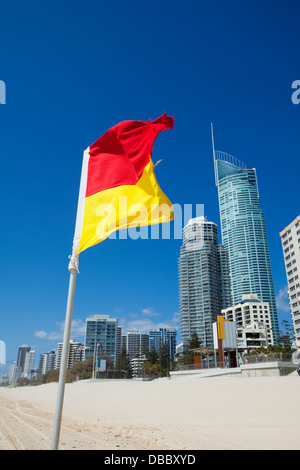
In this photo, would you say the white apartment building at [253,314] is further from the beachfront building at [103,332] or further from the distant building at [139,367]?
the beachfront building at [103,332]

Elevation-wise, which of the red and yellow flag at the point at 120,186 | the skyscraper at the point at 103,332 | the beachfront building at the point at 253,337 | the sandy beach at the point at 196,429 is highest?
the skyscraper at the point at 103,332

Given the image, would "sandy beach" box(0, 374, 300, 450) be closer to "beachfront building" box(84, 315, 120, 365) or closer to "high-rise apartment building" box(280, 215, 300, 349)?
"high-rise apartment building" box(280, 215, 300, 349)

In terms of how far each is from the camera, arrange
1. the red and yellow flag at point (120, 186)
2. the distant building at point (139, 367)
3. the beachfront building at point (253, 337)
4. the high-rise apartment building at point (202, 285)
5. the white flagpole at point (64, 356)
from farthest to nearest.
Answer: the high-rise apartment building at point (202, 285) < the beachfront building at point (253, 337) < the distant building at point (139, 367) < the red and yellow flag at point (120, 186) < the white flagpole at point (64, 356)

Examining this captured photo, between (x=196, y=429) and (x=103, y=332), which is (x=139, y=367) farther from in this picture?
(x=196, y=429)

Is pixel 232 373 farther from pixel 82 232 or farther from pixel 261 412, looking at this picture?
pixel 82 232

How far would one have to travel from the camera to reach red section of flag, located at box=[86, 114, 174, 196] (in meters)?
5.69

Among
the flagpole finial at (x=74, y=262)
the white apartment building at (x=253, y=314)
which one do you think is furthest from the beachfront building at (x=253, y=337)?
the flagpole finial at (x=74, y=262)

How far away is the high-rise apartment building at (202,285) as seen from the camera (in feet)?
536

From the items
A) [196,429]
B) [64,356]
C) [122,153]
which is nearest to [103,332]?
[196,429]

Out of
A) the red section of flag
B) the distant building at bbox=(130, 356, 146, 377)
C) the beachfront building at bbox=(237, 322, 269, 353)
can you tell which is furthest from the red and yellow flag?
the beachfront building at bbox=(237, 322, 269, 353)

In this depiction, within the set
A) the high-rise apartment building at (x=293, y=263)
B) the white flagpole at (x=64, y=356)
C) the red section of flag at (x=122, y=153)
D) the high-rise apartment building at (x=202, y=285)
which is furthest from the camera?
the high-rise apartment building at (x=202, y=285)

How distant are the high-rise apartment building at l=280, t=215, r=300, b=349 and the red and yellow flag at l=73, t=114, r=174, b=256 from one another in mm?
93477

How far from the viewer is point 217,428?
868cm

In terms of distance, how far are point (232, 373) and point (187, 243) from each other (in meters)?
159
